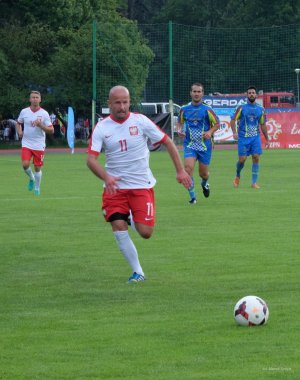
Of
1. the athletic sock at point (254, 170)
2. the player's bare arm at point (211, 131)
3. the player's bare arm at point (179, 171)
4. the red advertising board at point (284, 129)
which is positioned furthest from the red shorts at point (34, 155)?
the red advertising board at point (284, 129)

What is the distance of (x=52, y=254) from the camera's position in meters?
13.0

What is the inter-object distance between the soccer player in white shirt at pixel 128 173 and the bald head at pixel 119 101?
0.05 metres

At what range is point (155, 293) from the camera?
9.92m

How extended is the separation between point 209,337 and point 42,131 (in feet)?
53.0

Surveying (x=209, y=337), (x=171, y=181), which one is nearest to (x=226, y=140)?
(x=171, y=181)

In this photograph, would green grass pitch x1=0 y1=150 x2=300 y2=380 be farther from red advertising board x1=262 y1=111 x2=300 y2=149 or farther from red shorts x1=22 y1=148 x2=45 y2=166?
red advertising board x1=262 y1=111 x2=300 y2=149

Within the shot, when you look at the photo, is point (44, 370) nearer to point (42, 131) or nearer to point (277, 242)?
point (277, 242)

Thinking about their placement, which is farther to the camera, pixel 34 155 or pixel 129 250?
pixel 34 155

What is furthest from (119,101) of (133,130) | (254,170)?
(254,170)

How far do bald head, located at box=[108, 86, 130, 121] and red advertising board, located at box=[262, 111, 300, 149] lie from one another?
36191mm

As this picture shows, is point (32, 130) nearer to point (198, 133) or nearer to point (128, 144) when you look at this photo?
point (198, 133)

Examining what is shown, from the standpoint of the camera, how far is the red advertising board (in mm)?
46375

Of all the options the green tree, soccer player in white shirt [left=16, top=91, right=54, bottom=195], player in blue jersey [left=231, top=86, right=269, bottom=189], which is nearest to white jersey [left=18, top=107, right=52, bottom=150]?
soccer player in white shirt [left=16, top=91, right=54, bottom=195]

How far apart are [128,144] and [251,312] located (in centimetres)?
326
